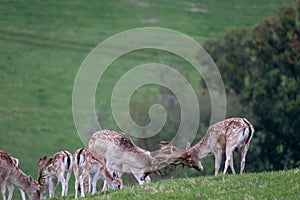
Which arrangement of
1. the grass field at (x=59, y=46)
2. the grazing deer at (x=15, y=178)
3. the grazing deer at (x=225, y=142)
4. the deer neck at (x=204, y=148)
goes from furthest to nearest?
the grass field at (x=59, y=46) → the deer neck at (x=204, y=148) → the grazing deer at (x=225, y=142) → the grazing deer at (x=15, y=178)

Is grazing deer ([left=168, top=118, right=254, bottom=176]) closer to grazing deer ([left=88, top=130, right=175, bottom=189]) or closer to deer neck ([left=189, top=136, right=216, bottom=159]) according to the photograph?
deer neck ([left=189, top=136, right=216, bottom=159])

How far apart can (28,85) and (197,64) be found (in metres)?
12.0

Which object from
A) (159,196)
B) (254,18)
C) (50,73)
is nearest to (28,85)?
(50,73)

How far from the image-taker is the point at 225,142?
59.1 feet

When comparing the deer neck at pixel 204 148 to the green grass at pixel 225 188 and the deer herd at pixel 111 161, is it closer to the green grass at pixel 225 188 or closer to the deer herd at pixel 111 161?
the deer herd at pixel 111 161

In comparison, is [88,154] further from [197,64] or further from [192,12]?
[192,12]

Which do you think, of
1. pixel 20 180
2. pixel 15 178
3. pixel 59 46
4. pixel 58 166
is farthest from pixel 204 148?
pixel 59 46

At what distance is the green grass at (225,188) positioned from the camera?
44.6ft

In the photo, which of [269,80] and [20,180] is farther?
[269,80]

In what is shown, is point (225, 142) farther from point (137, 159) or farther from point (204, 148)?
point (137, 159)

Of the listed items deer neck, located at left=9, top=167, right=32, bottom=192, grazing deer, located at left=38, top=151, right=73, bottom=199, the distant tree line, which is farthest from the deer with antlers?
the distant tree line

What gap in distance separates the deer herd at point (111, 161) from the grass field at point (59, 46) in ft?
59.9

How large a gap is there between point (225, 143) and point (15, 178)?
509 cm

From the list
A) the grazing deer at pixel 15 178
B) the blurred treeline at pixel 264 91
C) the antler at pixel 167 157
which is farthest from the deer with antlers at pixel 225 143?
the blurred treeline at pixel 264 91
